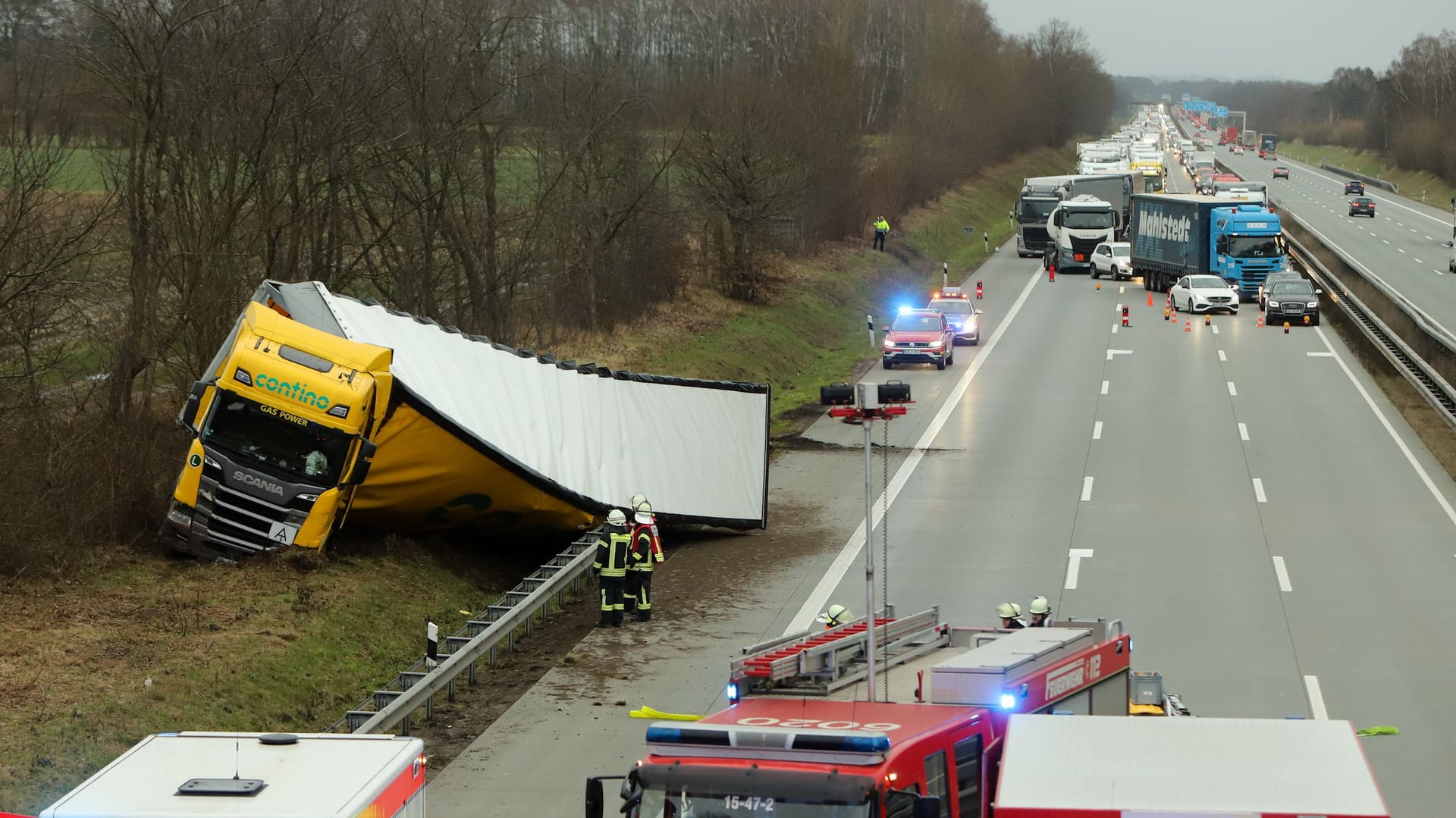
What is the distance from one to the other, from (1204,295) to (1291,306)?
130 inches

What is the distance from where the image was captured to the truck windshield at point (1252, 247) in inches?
2140

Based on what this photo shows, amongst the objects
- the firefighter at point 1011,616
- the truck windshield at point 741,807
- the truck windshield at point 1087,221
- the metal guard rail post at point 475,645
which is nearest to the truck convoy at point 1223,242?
the truck windshield at point 1087,221

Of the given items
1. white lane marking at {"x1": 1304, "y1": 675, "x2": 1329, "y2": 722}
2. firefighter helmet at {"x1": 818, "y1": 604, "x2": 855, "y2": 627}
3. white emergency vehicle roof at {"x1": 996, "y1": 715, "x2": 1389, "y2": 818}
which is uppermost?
white emergency vehicle roof at {"x1": 996, "y1": 715, "x2": 1389, "y2": 818}

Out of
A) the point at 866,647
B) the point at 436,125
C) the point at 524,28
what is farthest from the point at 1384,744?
the point at 524,28

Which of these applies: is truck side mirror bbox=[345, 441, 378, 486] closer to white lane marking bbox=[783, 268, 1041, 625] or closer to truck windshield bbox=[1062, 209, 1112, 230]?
white lane marking bbox=[783, 268, 1041, 625]

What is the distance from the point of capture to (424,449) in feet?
62.8

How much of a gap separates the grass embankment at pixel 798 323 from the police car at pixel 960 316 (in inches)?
93.4

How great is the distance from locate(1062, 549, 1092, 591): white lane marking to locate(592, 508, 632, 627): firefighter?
19.5 ft

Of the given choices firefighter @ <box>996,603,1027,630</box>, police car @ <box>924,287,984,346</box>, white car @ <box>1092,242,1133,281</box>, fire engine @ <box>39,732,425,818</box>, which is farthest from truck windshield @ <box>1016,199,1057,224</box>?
fire engine @ <box>39,732,425,818</box>

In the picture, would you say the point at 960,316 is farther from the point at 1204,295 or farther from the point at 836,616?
the point at 836,616

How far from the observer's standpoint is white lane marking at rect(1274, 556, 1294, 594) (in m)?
21.4

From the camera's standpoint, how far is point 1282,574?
22.1 meters

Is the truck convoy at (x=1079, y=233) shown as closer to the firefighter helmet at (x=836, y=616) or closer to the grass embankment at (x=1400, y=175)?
the firefighter helmet at (x=836, y=616)

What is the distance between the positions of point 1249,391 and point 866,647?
93.7 ft
